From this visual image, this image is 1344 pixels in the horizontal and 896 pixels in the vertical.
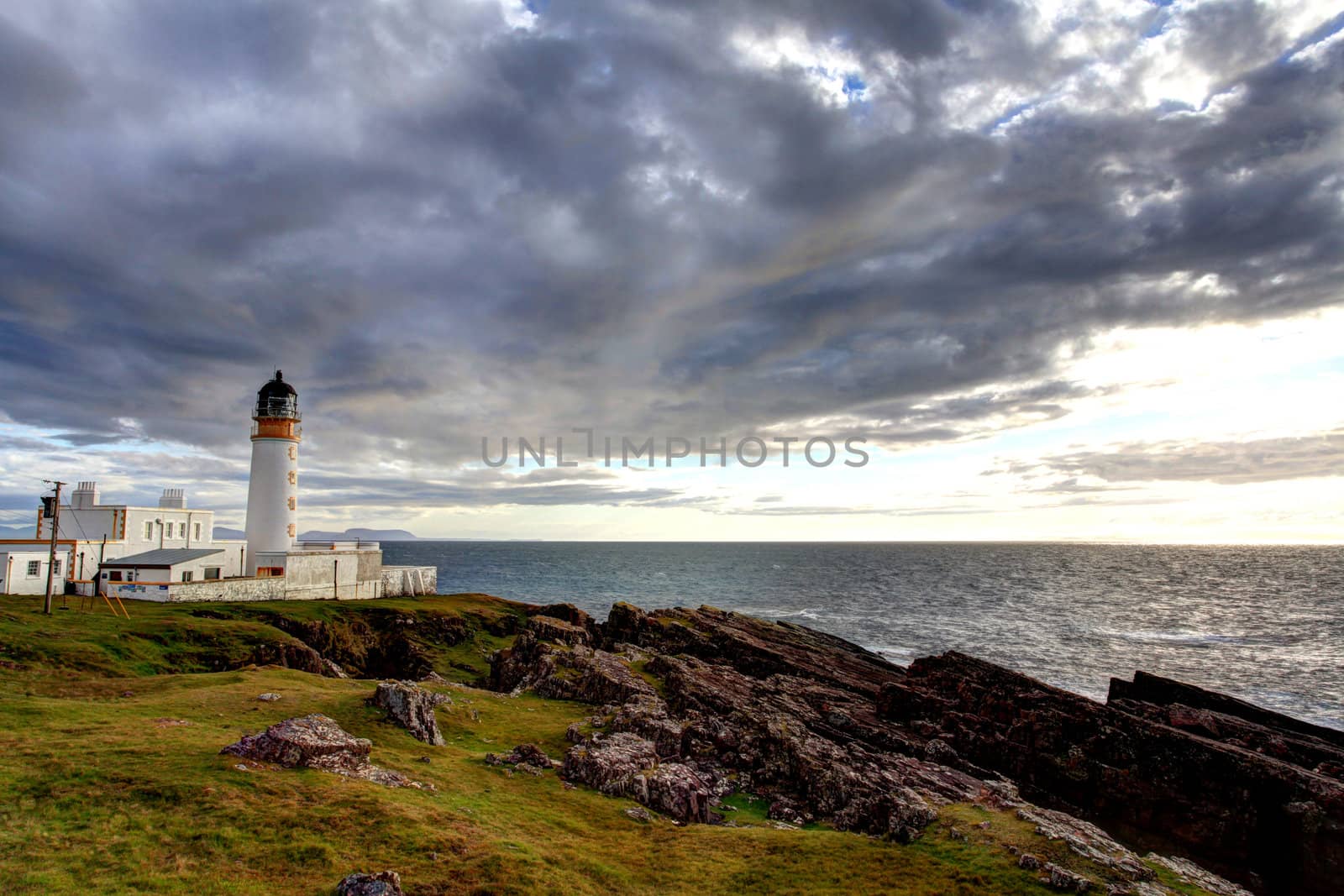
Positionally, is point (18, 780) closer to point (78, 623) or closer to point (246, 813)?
point (246, 813)

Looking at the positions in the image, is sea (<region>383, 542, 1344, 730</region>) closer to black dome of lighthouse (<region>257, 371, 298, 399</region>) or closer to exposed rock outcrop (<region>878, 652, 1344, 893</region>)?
exposed rock outcrop (<region>878, 652, 1344, 893</region>)

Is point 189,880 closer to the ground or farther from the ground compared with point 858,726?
farther from the ground

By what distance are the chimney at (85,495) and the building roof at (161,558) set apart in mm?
8601

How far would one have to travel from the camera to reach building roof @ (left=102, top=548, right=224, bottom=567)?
61.0 meters

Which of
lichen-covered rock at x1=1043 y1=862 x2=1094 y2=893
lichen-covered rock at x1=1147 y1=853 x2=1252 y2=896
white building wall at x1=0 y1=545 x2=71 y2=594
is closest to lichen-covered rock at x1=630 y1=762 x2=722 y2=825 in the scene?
lichen-covered rock at x1=1043 y1=862 x2=1094 y2=893

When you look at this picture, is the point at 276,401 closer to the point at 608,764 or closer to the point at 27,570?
the point at 27,570

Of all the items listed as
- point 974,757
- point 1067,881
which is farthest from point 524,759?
point 974,757

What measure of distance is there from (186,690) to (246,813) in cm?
1729

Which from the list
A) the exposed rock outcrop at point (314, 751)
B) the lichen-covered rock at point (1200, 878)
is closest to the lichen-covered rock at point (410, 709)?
the exposed rock outcrop at point (314, 751)

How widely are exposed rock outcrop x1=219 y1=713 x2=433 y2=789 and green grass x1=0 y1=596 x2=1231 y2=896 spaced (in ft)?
2.25

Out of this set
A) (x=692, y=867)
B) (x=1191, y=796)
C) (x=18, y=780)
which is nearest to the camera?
(x=18, y=780)

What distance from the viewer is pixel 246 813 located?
683 inches

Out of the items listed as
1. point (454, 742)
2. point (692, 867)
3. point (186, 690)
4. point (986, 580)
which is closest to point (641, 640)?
point (454, 742)

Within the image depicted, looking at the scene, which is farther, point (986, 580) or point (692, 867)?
point (986, 580)
